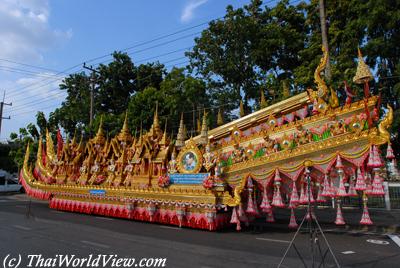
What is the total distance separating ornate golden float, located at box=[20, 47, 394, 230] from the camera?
7.25 meters

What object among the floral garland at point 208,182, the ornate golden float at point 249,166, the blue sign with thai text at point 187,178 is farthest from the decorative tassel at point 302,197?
the blue sign with thai text at point 187,178

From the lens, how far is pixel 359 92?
44.3 feet

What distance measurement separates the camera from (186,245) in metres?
7.19

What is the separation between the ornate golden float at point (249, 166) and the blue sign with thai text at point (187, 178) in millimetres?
29

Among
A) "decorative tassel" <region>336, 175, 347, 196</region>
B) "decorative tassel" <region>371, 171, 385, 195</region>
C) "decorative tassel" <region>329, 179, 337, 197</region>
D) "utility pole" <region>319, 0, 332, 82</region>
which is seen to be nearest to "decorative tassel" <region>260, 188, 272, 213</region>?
"decorative tassel" <region>329, 179, 337, 197</region>

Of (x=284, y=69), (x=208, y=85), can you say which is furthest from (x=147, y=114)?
(x=284, y=69)

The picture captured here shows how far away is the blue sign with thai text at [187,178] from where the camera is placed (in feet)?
30.6

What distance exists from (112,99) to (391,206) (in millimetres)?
23766

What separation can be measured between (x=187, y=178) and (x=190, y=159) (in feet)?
1.92

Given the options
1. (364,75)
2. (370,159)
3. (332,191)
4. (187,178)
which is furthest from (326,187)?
(187,178)

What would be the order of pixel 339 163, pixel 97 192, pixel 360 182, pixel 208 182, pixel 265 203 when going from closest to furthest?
pixel 360 182 < pixel 339 163 < pixel 265 203 < pixel 208 182 < pixel 97 192

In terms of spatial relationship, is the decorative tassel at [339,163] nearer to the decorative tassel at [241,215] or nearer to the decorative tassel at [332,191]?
the decorative tassel at [332,191]

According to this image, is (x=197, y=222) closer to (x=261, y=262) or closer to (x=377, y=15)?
(x=261, y=262)

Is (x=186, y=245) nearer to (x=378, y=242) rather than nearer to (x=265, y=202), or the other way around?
(x=265, y=202)
